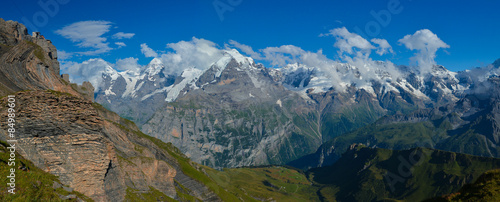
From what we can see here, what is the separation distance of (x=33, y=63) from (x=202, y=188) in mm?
109780

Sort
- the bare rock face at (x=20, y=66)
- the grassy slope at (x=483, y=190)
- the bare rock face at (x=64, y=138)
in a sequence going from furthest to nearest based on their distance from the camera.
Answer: the bare rock face at (x=20, y=66) → the grassy slope at (x=483, y=190) → the bare rock face at (x=64, y=138)

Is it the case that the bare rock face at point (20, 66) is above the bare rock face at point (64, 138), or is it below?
above

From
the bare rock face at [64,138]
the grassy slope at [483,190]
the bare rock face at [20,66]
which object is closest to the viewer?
the bare rock face at [64,138]

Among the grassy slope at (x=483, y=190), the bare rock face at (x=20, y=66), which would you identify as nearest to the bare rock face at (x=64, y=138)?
the bare rock face at (x=20, y=66)

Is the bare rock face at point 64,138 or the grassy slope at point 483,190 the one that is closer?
Answer: the bare rock face at point 64,138

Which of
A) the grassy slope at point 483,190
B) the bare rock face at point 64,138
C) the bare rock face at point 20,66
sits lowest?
the grassy slope at point 483,190

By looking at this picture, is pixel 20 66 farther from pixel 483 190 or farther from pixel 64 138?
pixel 483 190

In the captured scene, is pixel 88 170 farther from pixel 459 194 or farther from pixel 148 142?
pixel 148 142

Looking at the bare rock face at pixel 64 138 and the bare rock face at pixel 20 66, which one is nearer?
the bare rock face at pixel 64 138

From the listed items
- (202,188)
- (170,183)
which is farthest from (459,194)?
(202,188)

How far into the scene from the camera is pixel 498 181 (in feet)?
127

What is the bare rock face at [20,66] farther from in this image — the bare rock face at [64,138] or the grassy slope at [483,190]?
the grassy slope at [483,190]

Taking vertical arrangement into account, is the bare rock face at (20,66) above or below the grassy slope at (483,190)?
above

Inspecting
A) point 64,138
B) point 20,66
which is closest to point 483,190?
point 64,138
